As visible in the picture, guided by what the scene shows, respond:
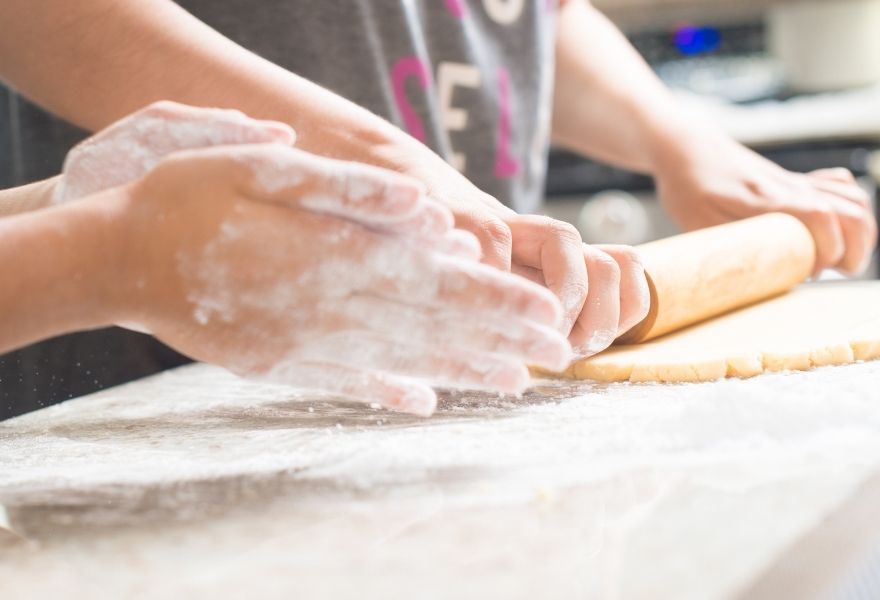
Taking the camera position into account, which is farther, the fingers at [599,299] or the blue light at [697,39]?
the blue light at [697,39]

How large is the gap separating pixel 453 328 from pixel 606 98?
41.4 inches

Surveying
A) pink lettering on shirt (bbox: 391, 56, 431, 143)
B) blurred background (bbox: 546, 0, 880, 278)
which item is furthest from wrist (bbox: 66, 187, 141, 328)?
blurred background (bbox: 546, 0, 880, 278)

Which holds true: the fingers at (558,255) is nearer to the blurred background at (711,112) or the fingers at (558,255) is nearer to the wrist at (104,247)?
the wrist at (104,247)

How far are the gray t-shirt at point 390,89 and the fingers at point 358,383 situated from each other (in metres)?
0.38

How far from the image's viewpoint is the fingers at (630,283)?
2.56 ft

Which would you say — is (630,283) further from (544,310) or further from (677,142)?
(677,142)

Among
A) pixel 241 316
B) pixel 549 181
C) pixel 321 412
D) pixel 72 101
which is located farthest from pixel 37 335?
pixel 549 181

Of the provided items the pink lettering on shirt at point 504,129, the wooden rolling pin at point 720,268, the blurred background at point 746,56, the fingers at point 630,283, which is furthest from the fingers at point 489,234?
the blurred background at point 746,56

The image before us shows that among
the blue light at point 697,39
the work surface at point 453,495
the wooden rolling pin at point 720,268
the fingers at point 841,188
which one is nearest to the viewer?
the work surface at point 453,495

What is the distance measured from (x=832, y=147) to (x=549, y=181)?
74 centimetres

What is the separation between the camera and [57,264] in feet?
1.76

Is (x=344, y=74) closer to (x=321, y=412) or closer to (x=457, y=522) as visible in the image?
(x=321, y=412)

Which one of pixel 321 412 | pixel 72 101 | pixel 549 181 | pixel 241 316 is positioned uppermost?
pixel 72 101

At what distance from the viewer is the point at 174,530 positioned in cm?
48
